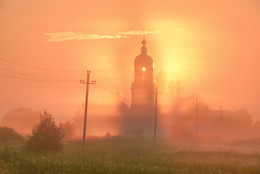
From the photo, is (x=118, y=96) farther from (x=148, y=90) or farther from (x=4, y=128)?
(x=4, y=128)

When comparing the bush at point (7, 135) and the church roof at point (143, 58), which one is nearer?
the bush at point (7, 135)

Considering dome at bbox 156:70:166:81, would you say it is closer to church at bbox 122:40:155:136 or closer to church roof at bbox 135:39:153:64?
church roof at bbox 135:39:153:64

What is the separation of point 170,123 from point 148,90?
511 inches

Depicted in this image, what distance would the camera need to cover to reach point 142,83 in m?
128

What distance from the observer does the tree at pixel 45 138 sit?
43.7 m

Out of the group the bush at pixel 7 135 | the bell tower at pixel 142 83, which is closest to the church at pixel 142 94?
the bell tower at pixel 142 83

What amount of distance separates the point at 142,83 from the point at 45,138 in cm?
8483

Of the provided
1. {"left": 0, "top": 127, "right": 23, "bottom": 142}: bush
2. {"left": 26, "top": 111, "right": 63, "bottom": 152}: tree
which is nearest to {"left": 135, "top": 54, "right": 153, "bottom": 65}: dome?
{"left": 0, "top": 127, "right": 23, "bottom": 142}: bush

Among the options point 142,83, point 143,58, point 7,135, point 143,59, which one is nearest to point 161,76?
point 143,58

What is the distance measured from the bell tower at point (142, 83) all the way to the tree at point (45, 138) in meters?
82.4

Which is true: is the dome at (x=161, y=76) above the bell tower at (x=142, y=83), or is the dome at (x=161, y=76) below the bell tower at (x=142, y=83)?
above

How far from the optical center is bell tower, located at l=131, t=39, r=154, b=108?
12706cm

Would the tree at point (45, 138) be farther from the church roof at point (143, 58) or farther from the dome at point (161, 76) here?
the dome at point (161, 76)

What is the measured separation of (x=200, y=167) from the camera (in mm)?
30812
